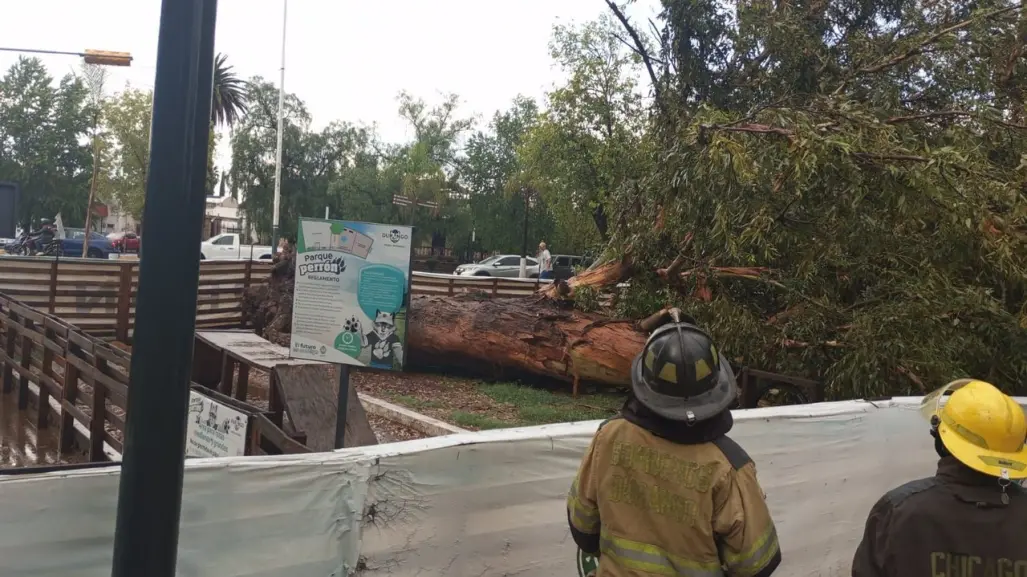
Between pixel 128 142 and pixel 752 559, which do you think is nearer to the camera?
pixel 752 559

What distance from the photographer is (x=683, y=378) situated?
2184mm

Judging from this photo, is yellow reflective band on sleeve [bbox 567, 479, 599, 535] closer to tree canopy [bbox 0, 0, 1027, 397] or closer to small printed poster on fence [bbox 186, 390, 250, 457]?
small printed poster on fence [bbox 186, 390, 250, 457]

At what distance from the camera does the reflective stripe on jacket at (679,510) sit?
2154mm

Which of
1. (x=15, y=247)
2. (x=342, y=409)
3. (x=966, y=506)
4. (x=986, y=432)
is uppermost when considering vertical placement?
(x=986, y=432)

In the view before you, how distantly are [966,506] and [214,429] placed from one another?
3321 mm

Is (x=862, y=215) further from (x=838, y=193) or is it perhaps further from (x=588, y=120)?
(x=588, y=120)

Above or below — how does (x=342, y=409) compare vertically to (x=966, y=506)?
below

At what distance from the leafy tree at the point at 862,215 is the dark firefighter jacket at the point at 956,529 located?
14.5 ft

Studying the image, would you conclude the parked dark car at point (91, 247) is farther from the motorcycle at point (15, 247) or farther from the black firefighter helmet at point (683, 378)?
the black firefighter helmet at point (683, 378)

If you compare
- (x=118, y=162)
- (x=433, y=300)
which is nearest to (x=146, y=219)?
(x=433, y=300)

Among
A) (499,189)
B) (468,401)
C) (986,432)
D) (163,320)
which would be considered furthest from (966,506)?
(499,189)

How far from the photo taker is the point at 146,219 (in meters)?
1.87

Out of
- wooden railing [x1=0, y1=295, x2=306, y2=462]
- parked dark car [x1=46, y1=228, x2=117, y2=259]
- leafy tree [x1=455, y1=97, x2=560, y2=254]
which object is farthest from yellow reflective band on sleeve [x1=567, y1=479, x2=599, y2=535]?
leafy tree [x1=455, y1=97, x2=560, y2=254]

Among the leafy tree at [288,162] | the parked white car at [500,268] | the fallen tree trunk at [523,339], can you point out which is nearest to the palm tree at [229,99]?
Result: the leafy tree at [288,162]
